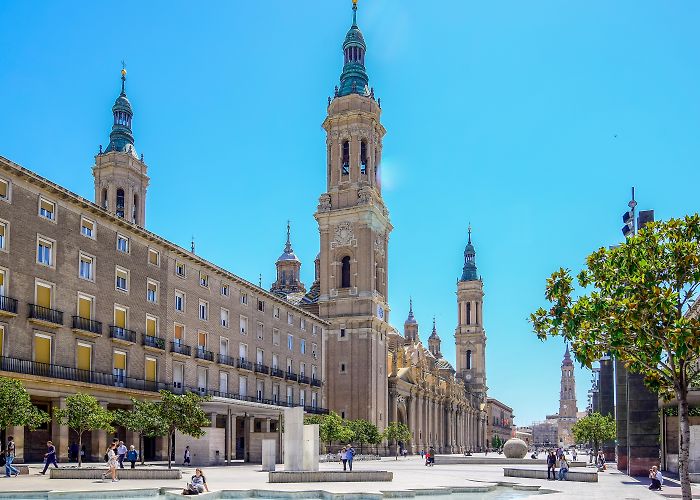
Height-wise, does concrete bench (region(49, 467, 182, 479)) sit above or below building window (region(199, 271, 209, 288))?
below

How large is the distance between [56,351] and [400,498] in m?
22.5

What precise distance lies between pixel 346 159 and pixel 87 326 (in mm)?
54480

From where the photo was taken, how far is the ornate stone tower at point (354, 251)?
92188 mm

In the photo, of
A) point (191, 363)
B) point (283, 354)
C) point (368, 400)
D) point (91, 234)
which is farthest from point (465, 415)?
point (91, 234)

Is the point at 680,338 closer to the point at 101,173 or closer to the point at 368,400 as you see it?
the point at 368,400

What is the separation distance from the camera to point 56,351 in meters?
44.1

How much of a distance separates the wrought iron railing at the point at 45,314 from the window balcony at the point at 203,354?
15234 millimetres

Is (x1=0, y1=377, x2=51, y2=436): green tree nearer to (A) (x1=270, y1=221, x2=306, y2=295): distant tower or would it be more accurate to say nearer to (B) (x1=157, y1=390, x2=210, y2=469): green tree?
(B) (x1=157, y1=390, x2=210, y2=469): green tree

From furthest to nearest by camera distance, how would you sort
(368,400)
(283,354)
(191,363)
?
(368,400) < (283,354) < (191,363)

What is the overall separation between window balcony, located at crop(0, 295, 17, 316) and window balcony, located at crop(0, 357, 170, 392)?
2.15 m

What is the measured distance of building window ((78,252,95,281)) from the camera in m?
47.0

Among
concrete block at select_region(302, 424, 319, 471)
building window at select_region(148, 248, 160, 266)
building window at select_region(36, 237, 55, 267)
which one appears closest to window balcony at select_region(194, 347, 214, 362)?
building window at select_region(148, 248, 160, 266)

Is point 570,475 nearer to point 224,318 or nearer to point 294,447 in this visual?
point 294,447

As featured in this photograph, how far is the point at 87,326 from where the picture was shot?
46.4 metres
